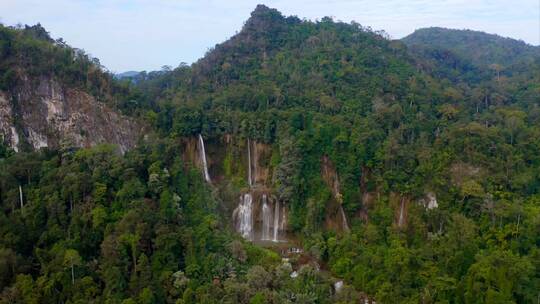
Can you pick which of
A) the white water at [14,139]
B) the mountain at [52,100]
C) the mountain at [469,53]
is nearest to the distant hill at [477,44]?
the mountain at [469,53]

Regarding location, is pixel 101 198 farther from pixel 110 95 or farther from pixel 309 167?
pixel 309 167

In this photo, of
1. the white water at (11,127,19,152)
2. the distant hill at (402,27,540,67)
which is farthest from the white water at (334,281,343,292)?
the distant hill at (402,27,540,67)

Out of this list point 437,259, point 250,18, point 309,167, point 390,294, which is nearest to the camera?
point 390,294

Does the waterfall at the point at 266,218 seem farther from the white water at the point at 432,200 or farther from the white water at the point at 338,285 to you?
the white water at the point at 432,200

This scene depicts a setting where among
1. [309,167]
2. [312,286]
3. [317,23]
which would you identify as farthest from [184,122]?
[317,23]

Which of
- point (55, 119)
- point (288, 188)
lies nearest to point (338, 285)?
point (288, 188)

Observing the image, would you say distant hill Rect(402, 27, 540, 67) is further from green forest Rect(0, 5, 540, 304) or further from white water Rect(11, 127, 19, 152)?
white water Rect(11, 127, 19, 152)

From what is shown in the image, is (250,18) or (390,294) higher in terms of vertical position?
(250,18)

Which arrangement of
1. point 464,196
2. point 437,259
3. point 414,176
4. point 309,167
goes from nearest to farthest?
1. point 437,259
2. point 464,196
3. point 414,176
4. point 309,167
